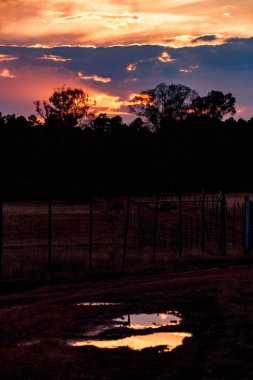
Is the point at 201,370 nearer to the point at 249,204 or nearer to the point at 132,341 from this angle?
the point at 132,341

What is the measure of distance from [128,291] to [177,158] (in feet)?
209

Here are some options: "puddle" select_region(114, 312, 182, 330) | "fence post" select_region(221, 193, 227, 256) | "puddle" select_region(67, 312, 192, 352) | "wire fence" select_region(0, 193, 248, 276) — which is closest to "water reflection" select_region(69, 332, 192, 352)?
"puddle" select_region(67, 312, 192, 352)

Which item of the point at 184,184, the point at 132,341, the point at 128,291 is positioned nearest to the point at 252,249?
the point at 128,291

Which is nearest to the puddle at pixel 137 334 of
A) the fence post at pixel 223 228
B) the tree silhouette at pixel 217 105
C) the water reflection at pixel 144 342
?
the water reflection at pixel 144 342

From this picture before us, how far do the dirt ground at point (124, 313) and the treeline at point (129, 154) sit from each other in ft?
163

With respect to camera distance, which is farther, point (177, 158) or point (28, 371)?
point (177, 158)

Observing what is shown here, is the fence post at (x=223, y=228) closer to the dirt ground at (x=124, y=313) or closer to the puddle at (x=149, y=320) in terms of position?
the dirt ground at (x=124, y=313)

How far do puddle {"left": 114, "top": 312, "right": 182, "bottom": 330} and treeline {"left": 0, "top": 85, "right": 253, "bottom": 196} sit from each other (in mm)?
53125

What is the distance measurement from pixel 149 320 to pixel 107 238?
73.8ft

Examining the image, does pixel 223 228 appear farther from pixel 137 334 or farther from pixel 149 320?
pixel 137 334

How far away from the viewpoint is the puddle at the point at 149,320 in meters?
12.0

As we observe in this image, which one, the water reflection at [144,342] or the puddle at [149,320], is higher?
the water reflection at [144,342]

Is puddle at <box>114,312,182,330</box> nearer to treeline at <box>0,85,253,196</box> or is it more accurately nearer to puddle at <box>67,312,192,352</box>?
puddle at <box>67,312,192,352</box>

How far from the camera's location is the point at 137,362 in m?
9.30
